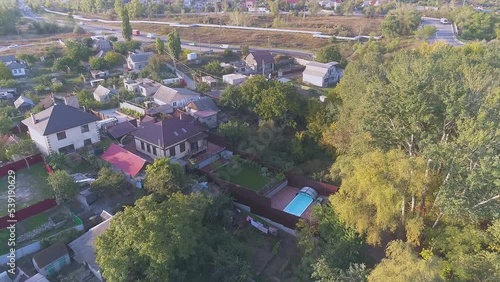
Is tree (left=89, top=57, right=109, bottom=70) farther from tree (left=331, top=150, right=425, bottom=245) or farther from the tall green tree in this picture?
tree (left=331, top=150, right=425, bottom=245)

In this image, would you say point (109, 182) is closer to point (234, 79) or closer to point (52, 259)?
point (52, 259)

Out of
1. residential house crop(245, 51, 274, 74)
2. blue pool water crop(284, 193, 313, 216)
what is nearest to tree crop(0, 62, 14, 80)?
residential house crop(245, 51, 274, 74)

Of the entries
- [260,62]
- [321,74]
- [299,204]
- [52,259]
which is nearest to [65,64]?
[260,62]

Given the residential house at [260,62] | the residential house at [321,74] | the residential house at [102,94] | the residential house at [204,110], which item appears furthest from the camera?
the residential house at [260,62]

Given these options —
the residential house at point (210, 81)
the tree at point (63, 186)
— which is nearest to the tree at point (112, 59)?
the residential house at point (210, 81)

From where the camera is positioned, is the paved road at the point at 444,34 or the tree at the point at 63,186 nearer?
the tree at the point at 63,186

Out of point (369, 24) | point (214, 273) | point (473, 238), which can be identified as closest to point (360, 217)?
point (473, 238)

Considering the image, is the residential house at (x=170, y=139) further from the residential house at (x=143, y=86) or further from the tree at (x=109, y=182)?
the residential house at (x=143, y=86)
